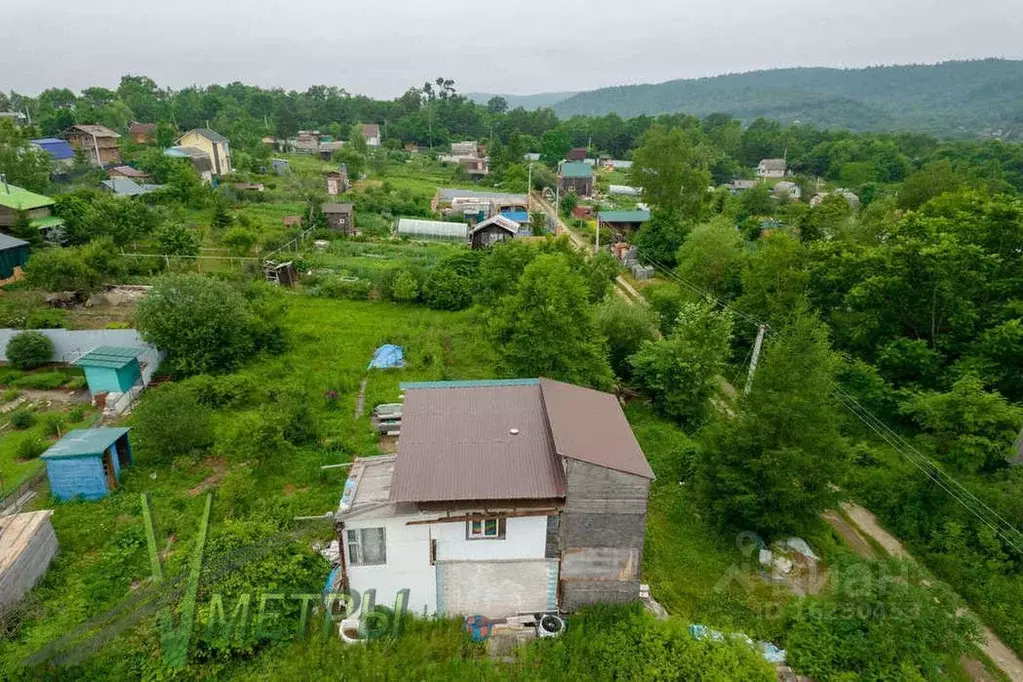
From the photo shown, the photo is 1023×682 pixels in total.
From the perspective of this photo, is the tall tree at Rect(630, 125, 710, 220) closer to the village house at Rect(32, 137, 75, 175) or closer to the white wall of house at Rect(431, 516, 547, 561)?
the white wall of house at Rect(431, 516, 547, 561)

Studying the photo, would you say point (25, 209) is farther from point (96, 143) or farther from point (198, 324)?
point (96, 143)

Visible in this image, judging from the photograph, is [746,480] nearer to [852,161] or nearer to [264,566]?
[264,566]

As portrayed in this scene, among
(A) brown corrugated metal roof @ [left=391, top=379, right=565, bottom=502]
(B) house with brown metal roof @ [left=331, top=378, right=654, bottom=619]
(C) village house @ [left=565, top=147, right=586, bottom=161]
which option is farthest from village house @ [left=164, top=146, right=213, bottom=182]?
(B) house with brown metal roof @ [left=331, top=378, right=654, bottom=619]

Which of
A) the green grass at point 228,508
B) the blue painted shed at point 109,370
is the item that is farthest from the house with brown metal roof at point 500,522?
the blue painted shed at point 109,370

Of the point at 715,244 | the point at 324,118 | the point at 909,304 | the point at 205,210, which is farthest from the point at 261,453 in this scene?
the point at 324,118

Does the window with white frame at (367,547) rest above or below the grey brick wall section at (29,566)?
above

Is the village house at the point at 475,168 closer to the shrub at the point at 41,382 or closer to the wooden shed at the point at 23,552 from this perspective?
the shrub at the point at 41,382
